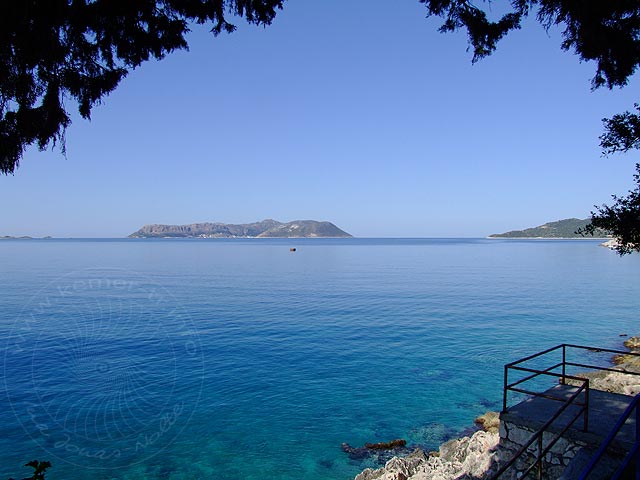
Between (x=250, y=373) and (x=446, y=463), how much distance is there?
41.8ft

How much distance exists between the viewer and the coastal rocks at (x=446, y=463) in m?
13.2

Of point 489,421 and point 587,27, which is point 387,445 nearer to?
point 489,421

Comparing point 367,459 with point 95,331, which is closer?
point 367,459

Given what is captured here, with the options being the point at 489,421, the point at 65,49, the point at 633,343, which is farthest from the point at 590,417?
the point at 633,343

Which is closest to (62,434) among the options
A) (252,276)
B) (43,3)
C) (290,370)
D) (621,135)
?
(290,370)

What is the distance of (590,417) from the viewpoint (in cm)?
1031

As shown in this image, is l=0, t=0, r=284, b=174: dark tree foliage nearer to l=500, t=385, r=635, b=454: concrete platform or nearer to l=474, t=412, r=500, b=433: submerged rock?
l=500, t=385, r=635, b=454: concrete platform

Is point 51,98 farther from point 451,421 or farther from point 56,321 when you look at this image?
point 56,321

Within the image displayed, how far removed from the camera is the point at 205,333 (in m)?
33.5

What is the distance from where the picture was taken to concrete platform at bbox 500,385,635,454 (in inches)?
366

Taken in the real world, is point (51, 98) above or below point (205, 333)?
above

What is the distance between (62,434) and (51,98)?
50.8ft

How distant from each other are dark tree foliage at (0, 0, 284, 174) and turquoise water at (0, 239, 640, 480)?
41.7ft

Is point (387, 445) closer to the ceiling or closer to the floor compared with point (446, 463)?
closer to the floor
